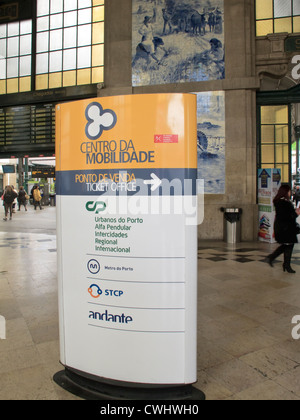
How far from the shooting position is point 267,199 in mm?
9234

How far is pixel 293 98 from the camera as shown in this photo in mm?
9766

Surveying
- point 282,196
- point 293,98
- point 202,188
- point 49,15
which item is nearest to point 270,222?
point 202,188

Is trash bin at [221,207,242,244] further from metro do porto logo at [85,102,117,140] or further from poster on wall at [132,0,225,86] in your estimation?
metro do porto logo at [85,102,117,140]

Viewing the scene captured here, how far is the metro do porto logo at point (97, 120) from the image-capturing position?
2.26 metres

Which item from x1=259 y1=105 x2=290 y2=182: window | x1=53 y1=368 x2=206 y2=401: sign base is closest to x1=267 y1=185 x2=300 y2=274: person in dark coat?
x1=259 y1=105 x2=290 y2=182: window

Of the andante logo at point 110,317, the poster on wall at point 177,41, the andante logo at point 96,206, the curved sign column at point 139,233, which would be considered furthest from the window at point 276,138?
the andante logo at point 110,317

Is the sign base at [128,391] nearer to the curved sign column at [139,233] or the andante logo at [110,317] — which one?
the curved sign column at [139,233]

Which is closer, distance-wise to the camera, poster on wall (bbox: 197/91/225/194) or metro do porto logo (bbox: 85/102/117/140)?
metro do porto logo (bbox: 85/102/117/140)

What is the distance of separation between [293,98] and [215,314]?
26.1 feet

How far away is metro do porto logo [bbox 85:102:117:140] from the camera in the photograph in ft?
7.43

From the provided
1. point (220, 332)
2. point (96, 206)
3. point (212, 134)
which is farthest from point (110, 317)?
point (212, 134)

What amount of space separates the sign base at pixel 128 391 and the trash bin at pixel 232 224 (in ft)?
23.1

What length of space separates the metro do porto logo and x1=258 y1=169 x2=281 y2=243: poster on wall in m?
7.61

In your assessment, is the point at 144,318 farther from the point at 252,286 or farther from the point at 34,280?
the point at 34,280
